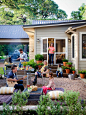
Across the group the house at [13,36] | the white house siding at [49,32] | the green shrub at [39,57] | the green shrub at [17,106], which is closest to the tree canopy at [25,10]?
the house at [13,36]

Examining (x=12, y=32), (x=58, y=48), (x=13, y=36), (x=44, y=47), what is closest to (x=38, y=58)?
(x=44, y=47)

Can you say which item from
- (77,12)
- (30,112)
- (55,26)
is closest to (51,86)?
(30,112)

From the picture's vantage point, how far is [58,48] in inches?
459

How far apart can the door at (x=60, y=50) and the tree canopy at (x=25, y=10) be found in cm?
1806

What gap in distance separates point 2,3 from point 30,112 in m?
28.1

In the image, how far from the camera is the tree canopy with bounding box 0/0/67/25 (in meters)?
28.2

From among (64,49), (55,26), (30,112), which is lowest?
(30,112)

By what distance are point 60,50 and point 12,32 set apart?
909cm

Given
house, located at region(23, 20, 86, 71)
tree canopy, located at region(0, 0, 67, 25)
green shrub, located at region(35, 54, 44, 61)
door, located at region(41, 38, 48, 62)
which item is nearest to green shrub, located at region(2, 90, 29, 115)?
green shrub, located at region(35, 54, 44, 61)

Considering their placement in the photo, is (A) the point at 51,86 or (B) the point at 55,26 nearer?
(A) the point at 51,86

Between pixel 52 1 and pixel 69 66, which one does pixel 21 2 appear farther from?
pixel 69 66

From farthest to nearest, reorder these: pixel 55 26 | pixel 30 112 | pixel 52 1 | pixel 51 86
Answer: pixel 52 1, pixel 55 26, pixel 51 86, pixel 30 112

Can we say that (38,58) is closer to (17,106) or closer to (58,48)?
(58,48)

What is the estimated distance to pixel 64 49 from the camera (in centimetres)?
1168
